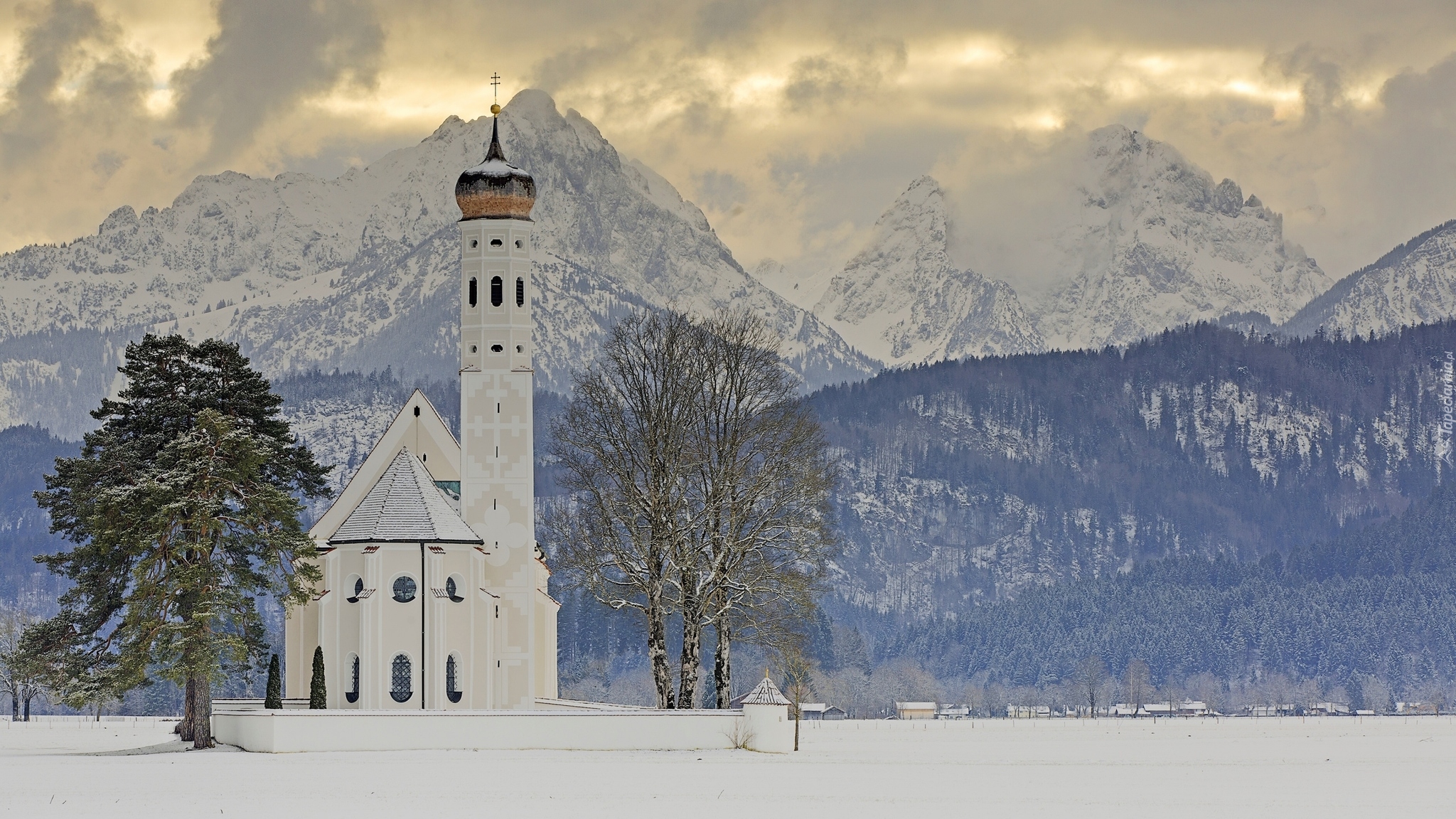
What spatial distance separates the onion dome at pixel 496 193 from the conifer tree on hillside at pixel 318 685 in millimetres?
20783

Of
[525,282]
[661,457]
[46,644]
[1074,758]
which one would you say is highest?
[525,282]

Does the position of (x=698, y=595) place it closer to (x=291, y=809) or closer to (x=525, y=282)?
(x=525, y=282)

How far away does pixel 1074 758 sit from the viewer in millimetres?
77938

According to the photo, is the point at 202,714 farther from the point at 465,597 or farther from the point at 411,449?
the point at 411,449

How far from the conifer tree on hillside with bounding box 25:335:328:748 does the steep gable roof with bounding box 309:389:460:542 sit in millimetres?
11399

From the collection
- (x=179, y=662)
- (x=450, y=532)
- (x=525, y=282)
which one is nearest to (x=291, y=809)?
(x=179, y=662)

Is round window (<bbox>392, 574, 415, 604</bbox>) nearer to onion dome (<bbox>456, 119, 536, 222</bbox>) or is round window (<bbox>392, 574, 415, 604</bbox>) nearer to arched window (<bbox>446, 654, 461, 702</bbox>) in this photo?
arched window (<bbox>446, 654, 461, 702</bbox>)

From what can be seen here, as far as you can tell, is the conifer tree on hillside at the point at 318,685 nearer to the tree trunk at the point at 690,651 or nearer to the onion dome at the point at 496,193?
the tree trunk at the point at 690,651

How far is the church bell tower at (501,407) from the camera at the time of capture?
280 ft

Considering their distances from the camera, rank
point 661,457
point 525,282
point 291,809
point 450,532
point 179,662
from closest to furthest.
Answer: point 291,809, point 179,662, point 661,457, point 450,532, point 525,282

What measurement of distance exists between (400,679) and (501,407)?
12808 mm

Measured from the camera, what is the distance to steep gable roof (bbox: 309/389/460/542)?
92.8 metres

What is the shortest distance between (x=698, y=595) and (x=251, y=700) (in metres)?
19.7

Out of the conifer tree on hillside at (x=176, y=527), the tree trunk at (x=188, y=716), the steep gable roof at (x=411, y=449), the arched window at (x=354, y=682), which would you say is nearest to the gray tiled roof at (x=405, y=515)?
the conifer tree on hillside at (x=176, y=527)
